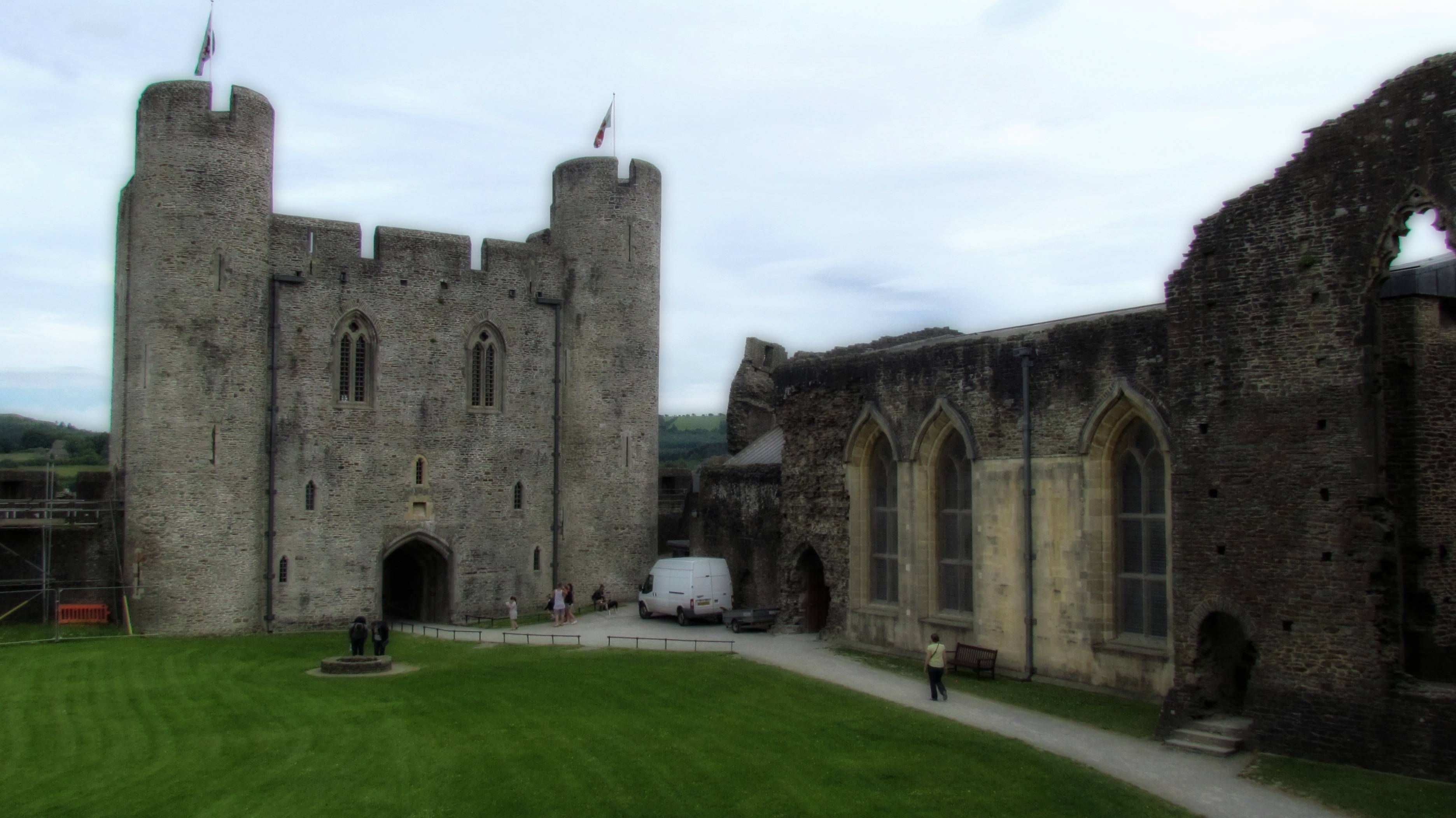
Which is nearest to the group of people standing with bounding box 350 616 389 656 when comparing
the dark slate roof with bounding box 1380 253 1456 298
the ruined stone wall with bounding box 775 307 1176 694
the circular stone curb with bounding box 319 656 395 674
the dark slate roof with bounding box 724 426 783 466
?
the circular stone curb with bounding box 319 656 395 674

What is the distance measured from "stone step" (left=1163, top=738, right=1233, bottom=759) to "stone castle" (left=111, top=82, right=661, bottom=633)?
21.0 meters

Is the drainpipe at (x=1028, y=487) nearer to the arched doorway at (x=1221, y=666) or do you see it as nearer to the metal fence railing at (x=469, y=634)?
the arched doorway at (x=1221, y=666)

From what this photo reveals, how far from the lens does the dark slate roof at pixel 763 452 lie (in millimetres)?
34312

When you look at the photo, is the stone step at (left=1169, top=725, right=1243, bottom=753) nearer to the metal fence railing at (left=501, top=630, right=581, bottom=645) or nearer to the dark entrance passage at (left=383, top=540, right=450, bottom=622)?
the metal fence railing at (left=501, top=630, right=581, bottom=645)

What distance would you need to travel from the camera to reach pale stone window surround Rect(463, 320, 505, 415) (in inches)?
1296

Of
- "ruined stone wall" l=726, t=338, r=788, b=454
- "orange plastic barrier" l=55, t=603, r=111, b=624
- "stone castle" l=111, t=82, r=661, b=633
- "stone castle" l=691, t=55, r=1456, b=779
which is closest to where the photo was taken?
"stone castle" l=691, t=55, r=1456, b=779

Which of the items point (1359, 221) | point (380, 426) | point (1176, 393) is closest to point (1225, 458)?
point (1176, 393)

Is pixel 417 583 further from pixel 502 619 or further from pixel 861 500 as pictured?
pixel 861 500

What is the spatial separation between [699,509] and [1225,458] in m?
20.0

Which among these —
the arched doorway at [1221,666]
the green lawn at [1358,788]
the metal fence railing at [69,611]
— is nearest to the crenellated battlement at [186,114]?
the metal fence railing at [69,611]

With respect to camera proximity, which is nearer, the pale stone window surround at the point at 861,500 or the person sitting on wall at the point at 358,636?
the person sitting on wall at the point at 358,636

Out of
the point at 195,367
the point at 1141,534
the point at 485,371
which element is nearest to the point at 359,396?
the point at 485,371

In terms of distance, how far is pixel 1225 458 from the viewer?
1688cm

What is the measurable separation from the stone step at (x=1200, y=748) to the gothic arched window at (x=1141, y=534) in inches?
130
